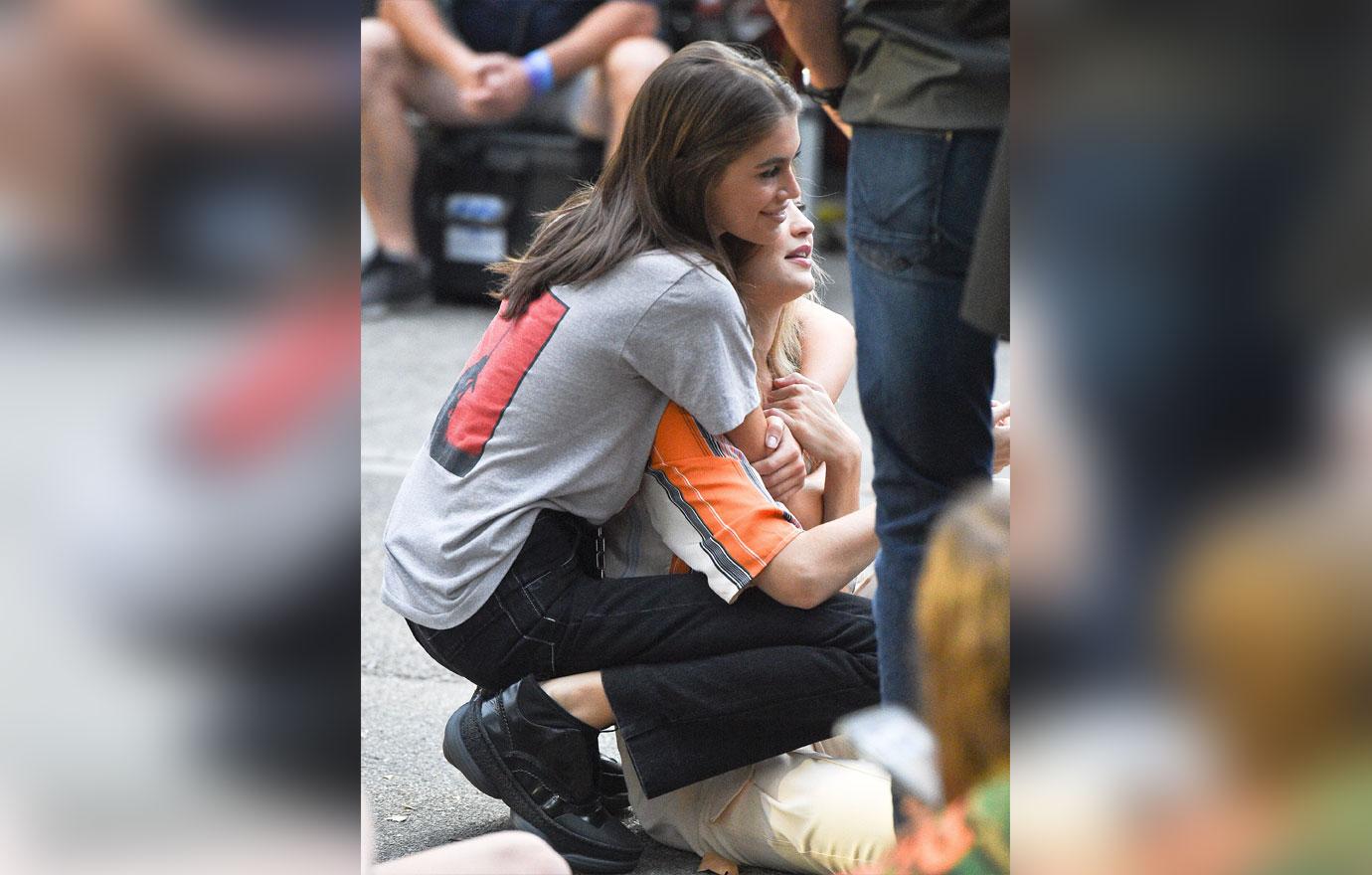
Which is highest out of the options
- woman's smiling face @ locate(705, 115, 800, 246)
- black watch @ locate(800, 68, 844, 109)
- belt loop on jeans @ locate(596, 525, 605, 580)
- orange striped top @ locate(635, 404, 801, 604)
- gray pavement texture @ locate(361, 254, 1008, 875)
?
black watch @ locate(800, 68, 844, 109)

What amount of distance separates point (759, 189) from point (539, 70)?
146 inches

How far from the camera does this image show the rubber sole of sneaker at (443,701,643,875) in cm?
209

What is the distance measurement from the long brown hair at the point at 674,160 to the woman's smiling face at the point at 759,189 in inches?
0.5

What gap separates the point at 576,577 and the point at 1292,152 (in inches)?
58.8

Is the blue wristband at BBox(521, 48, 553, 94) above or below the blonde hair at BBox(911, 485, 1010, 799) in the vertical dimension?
below

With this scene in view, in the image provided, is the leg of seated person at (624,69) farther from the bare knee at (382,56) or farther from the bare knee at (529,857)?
the bare knee at (529,857)

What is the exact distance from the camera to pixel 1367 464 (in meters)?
0.73

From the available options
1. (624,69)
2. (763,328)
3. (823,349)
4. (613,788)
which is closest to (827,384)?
(823,349)

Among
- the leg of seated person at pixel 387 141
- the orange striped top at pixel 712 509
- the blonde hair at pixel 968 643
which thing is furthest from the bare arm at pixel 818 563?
the leg of seated person at pixel 387 141

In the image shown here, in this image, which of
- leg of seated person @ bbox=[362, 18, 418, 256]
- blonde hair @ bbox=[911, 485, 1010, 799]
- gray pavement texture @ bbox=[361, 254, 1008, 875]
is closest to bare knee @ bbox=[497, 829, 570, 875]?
blonde hair @ bbox=[911, 485, 1010, 799]

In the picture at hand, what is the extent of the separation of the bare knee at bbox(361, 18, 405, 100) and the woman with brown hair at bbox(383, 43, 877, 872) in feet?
12.4

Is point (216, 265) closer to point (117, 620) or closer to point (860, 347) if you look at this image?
point (117, 620)

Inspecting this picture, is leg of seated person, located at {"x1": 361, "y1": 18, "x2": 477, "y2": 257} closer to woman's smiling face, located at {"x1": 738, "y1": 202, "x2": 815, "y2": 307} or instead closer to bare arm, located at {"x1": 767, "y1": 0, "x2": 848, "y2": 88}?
woman's smiling face, located at {"x1": 738, "y1": 202, "x2": 815, "y2": 307}

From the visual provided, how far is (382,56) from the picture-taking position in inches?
223
